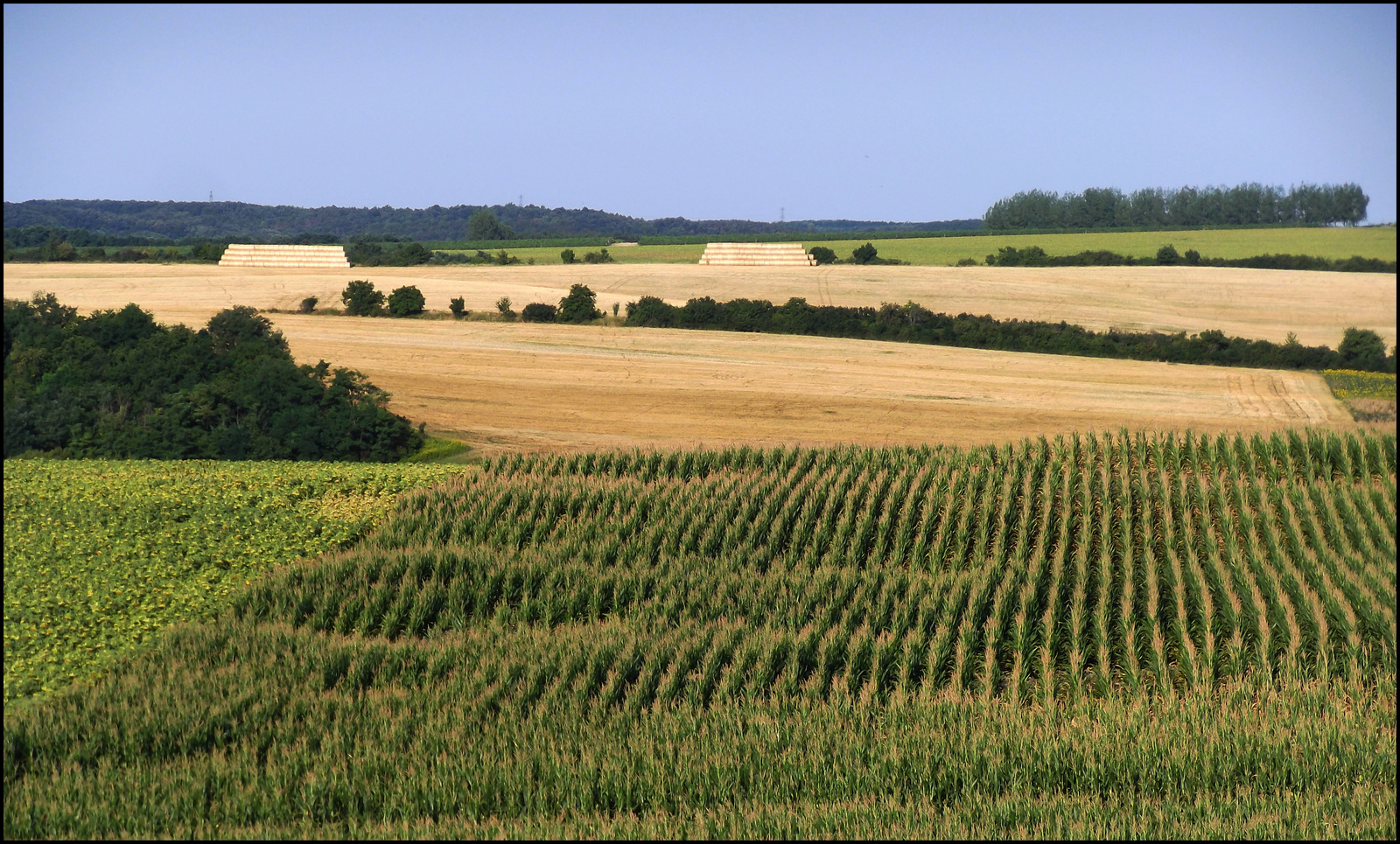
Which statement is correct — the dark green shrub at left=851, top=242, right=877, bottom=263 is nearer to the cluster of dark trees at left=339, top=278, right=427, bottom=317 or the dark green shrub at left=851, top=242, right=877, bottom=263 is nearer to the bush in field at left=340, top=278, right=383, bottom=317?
the cluster of dark trees at left=339, top=278, right=427, bottom=317

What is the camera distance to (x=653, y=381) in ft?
77.0

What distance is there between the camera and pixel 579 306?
27.1 metres

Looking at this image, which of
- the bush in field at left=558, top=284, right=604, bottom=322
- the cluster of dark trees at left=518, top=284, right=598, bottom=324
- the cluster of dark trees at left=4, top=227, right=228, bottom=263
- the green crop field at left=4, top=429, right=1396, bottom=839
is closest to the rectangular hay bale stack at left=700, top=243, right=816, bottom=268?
the bush in field at left=558, top=284, right=604, bottom=322

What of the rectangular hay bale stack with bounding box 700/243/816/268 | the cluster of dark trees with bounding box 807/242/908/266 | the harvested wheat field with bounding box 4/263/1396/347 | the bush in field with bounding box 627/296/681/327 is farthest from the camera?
the cluster of dark trees with bounding box 807/242/908/266

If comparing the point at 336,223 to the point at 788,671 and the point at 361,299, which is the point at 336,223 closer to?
the point at 361,299

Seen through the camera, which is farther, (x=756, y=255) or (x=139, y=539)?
(x=756, y=255)

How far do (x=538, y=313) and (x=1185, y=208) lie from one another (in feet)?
49.9

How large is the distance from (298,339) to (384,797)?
19435mm

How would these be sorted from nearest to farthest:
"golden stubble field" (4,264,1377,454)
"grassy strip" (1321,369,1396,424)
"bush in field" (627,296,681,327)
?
"grassy strip" (1321,369,1396,424)
"golden stubble field" (4,264,1377,454)
"bush in field" (627,296,681,327)

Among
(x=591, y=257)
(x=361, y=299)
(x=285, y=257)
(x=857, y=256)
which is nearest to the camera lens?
(x=361, y=299)

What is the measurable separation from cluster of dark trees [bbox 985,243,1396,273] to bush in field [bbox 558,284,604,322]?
41.2 feet

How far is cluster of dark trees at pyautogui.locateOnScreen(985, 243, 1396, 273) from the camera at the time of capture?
550 centimetres

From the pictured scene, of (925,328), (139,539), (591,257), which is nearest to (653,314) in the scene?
(925,328)

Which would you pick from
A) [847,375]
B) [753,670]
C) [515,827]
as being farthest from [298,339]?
[515,827]
